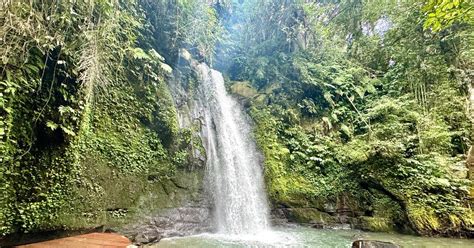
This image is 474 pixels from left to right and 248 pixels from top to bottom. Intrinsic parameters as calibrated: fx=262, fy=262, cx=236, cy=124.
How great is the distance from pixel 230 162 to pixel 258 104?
2.91 metres

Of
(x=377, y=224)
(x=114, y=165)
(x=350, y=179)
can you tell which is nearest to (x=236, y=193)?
(x=114, y=165)

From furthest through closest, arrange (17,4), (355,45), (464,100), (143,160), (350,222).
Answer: (355,45) → (464,100) → (350,222) → (143,160) → (17,4)

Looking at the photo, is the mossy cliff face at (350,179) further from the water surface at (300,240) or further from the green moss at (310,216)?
the water surface at (300,240)

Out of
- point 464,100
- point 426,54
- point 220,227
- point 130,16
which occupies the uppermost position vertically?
point 426,54

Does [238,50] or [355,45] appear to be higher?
[355,45]

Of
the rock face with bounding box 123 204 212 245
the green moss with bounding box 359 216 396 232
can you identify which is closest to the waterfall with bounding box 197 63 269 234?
the rock face with bounding box 123 204 212 245

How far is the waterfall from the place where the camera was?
6820 millimetres

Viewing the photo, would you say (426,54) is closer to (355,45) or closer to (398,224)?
(355,45)

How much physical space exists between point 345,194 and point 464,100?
17.1 feet

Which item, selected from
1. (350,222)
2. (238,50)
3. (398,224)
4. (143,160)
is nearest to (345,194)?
(350,222)

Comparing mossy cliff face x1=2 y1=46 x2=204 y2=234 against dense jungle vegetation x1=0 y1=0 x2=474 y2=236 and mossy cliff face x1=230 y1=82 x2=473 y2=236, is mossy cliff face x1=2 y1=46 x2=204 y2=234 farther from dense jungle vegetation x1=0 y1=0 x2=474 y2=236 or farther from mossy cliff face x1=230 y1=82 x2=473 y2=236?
mossy cliff face x1=230 y1=82 x2=473 y2=236

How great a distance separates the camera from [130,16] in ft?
20.8

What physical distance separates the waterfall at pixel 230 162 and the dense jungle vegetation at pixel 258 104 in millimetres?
469

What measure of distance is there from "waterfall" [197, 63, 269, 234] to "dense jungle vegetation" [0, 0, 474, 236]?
→ 1.54 feet
